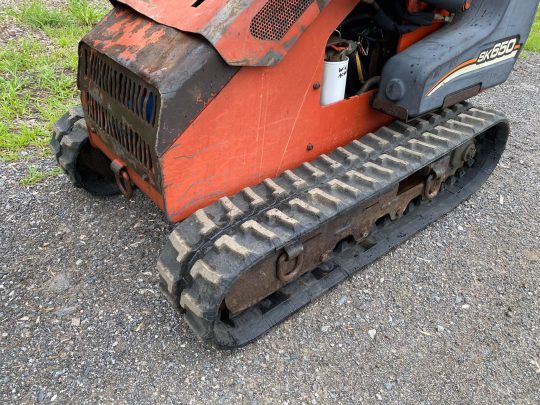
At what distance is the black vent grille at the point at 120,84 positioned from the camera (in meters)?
2.09

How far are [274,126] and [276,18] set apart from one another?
0.51 metres

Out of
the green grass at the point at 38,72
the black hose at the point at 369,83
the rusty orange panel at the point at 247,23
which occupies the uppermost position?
the rusty orange panel at the point at 247,23

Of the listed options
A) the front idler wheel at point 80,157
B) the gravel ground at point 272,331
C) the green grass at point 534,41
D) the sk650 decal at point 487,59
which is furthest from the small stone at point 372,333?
the green grass at point 534,41

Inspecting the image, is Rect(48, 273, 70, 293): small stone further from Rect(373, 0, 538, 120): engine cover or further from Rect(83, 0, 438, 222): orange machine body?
Rect(373, 0, 538, 120): engine cover

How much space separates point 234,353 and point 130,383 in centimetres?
50

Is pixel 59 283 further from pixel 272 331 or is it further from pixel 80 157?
pixel 272 331

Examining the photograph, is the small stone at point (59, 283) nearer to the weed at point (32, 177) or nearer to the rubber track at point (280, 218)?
the rubber track at point (280, 218)

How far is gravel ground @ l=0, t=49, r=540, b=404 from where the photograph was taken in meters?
2.25

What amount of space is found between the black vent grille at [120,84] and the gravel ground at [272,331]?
101 cm

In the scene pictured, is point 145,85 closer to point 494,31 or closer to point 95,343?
point 95,343

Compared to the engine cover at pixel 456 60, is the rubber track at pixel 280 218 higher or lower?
lower

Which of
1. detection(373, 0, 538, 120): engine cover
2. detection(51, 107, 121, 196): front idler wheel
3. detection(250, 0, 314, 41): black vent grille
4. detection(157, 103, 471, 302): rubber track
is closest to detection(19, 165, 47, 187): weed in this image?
detection(51, 107, 121, 196): front idler wheel

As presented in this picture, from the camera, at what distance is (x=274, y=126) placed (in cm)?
237

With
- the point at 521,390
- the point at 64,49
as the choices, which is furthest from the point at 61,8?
the point at 521,390
